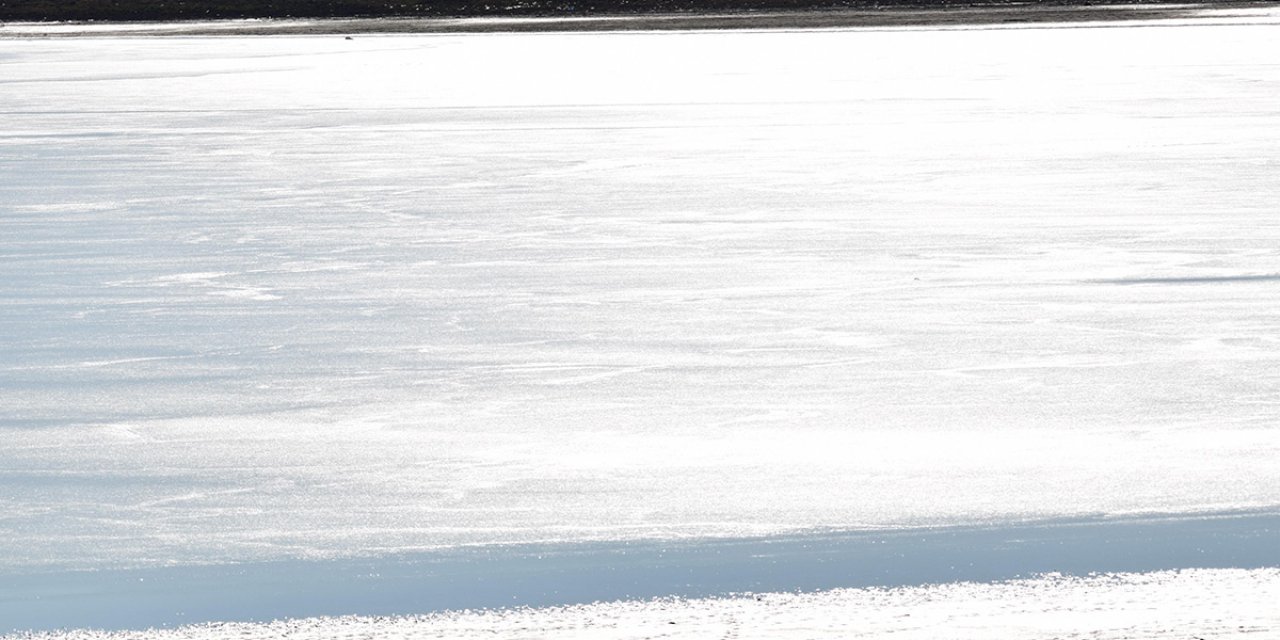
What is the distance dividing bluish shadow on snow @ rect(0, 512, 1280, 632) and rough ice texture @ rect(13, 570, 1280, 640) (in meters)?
0.06

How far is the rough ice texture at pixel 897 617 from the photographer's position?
2854 mm

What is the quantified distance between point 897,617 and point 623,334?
7.34 ft

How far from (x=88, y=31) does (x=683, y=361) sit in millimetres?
24493

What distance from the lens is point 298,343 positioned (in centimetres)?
501

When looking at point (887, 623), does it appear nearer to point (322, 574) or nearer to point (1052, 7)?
point (322, 574)

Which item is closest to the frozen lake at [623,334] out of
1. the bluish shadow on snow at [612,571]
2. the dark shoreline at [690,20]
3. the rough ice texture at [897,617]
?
the bluish shadow on snow at [612,571]

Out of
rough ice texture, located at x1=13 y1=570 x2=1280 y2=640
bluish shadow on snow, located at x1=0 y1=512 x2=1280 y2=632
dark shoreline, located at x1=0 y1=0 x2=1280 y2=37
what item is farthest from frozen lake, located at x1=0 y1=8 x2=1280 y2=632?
dark shoreline, located at x1=0 y1=0 x2=1280 y2=37

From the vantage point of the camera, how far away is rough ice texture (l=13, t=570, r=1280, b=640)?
9.36 feet

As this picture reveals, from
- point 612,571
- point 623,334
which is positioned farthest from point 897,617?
point 623,334

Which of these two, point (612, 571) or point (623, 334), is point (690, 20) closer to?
point (623, 334)

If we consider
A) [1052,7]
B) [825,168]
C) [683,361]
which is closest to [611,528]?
[683,361]

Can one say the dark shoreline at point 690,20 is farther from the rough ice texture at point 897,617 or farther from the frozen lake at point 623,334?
the rough ice texture at point 897,617

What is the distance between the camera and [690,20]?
27297 mm

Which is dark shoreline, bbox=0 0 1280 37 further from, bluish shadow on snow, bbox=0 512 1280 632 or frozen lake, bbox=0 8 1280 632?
bluish shadow on snow, bbox=0 512 1280 632
